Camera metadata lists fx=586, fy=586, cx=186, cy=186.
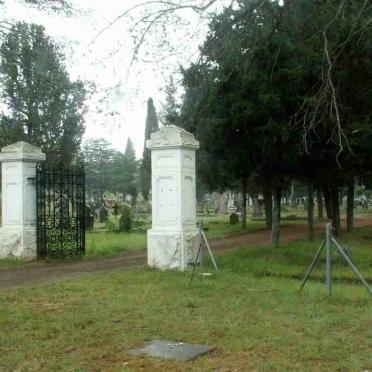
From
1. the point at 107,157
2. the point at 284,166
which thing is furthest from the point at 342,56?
the point at 107,157

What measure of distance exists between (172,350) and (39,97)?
67.4ft

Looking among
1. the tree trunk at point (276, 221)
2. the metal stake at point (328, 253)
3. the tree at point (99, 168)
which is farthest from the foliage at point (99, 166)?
the metal stake at point (328, 253)

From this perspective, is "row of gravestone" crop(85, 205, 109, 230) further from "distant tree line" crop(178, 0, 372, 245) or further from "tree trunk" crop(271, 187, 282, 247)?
"tree trunk" crop(271, 187, 282, 247)

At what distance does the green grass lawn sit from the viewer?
5.59 metres

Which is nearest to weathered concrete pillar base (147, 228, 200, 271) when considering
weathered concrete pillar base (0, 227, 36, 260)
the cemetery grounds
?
the cemetery grounds

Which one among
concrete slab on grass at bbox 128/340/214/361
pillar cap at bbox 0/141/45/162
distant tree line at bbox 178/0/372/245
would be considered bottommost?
concrete slab on grass at bbox 128/340/214/361

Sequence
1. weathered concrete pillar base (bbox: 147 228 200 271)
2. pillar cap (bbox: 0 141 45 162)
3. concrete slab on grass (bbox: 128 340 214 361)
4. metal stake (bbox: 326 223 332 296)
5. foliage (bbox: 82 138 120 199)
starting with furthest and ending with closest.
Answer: foliage (bbox: 82 138 120 199) → pillar cap (bbox: 0 141 45 162) → weathered concrete pillar base (bbox: 147 228 200 271) → metal stake (bbox: 326 223 332 296) → concrete slab on grass (bbox: 128 340 214 361)

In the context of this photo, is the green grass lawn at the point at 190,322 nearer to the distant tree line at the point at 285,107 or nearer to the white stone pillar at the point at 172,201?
the white stone pillar at the point at 172,201

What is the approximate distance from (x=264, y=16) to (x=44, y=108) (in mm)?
21119

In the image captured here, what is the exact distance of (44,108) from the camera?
95.5 ft

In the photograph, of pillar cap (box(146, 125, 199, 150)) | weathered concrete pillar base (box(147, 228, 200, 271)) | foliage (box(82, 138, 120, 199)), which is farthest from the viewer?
foliage (box(82, 138, 120, 199))

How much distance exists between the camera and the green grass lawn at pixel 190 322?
18.4ft

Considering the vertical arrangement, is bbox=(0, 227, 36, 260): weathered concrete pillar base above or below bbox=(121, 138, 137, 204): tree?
below

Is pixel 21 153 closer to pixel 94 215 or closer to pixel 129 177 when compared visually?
pixel 94 215
